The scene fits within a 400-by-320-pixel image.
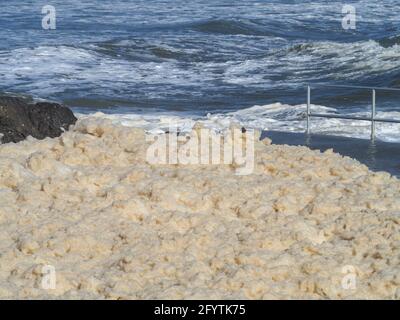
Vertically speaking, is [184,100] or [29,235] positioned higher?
[29,235]

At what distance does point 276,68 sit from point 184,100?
23.9 feet

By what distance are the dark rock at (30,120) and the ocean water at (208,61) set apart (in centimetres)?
261

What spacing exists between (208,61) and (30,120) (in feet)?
75.9

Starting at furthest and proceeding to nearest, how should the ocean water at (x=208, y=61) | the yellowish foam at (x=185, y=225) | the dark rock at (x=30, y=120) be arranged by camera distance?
the ocean water at (x=208, y=61) < the dark rock at (x=30, y=120) < the yellowish foam at (x=185, y=225)

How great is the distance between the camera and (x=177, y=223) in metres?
5.54

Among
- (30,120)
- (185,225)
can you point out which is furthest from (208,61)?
(185,225)

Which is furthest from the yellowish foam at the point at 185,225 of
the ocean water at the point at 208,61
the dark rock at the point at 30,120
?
the ocean water at the point at 208,61

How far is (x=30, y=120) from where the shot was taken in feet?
25.9

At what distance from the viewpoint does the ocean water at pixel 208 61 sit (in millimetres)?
19391

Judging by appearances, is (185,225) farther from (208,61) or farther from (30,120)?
(208,61)

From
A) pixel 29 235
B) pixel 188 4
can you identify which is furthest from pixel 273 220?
pixel 188 4

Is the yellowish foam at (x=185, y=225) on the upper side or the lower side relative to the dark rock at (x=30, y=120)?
lower

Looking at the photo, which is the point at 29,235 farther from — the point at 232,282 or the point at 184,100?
the point at 184,100

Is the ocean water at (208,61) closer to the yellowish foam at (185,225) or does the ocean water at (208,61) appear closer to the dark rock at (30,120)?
the dark rock at (30,120)
